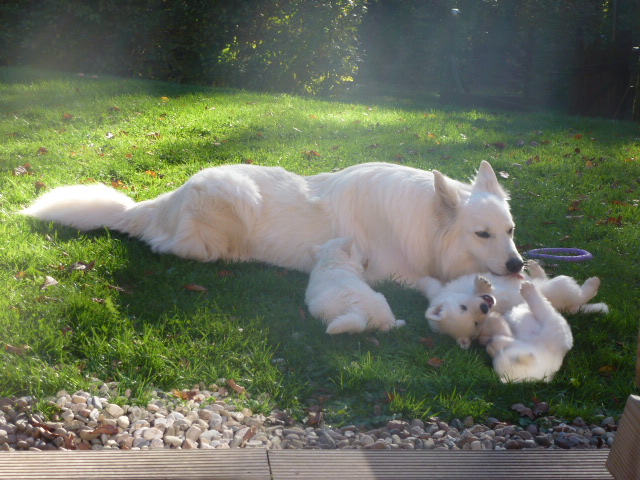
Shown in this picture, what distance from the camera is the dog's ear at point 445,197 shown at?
16.1ft

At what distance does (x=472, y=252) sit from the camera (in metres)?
4.88

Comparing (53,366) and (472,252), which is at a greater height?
(472,252)

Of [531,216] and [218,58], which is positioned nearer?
[531,216]

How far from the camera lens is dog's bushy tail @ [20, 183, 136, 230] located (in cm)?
565

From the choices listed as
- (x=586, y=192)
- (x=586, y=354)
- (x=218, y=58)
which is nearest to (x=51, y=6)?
(x=218, y=58)

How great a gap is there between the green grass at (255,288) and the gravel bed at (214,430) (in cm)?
11

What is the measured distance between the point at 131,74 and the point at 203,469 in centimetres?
1211

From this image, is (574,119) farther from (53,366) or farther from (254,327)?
(53,366)

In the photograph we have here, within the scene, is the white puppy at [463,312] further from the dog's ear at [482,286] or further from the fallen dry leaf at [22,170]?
the fallen dry leaf at [22,170]

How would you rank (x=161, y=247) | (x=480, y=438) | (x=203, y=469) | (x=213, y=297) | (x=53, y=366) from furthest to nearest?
(x=161, y=247), (x=213, y=297), (x=53, y=366), (x=480, y=438), (x=203, y=469)

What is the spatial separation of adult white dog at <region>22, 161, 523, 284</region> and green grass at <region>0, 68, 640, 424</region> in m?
0.19

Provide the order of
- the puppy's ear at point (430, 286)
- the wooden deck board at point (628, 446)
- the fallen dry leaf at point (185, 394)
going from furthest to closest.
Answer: the puppy's ear at point (430, 286) < the fallen dry leaf at point (185, 394) < the wooden deck board at point (628, 446)

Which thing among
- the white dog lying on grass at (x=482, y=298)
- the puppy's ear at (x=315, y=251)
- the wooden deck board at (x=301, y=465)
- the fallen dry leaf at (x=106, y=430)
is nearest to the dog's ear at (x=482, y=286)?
the white dog lying on grass at (x=482, y=298)

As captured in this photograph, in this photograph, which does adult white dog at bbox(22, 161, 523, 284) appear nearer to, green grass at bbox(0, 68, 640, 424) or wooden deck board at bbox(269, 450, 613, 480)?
green grass at bbox(0, 68, 640, 424)
